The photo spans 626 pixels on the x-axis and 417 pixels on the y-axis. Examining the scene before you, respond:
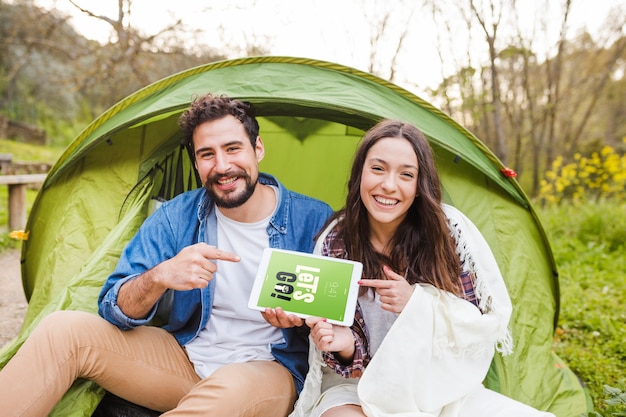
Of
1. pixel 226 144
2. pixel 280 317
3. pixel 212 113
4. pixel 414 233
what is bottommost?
pixel 280 317

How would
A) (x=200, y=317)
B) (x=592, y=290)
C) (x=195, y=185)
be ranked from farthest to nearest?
(x=592, y=290)
(x=195, y=185)
(x=200, y=317)

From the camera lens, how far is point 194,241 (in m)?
1.85

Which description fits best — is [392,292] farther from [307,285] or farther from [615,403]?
[615,403]

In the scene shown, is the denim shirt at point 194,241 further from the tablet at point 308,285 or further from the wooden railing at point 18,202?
the wooden railing at point 18,202

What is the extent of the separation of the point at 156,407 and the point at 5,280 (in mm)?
→ 2588

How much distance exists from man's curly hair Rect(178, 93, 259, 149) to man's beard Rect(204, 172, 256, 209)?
0.59 feet

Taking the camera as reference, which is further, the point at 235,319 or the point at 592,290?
the point at 592,290

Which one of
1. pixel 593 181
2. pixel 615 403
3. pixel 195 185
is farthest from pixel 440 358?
pixel 593 181

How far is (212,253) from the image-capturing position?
1.48m

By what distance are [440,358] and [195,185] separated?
5.03ft

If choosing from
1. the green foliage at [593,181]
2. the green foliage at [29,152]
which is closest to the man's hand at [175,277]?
the green foliage at [593,181]

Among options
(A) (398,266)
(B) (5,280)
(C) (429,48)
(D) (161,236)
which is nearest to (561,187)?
(C) (429,48)

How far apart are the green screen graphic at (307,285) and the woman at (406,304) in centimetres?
6

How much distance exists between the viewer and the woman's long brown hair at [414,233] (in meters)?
1.57
